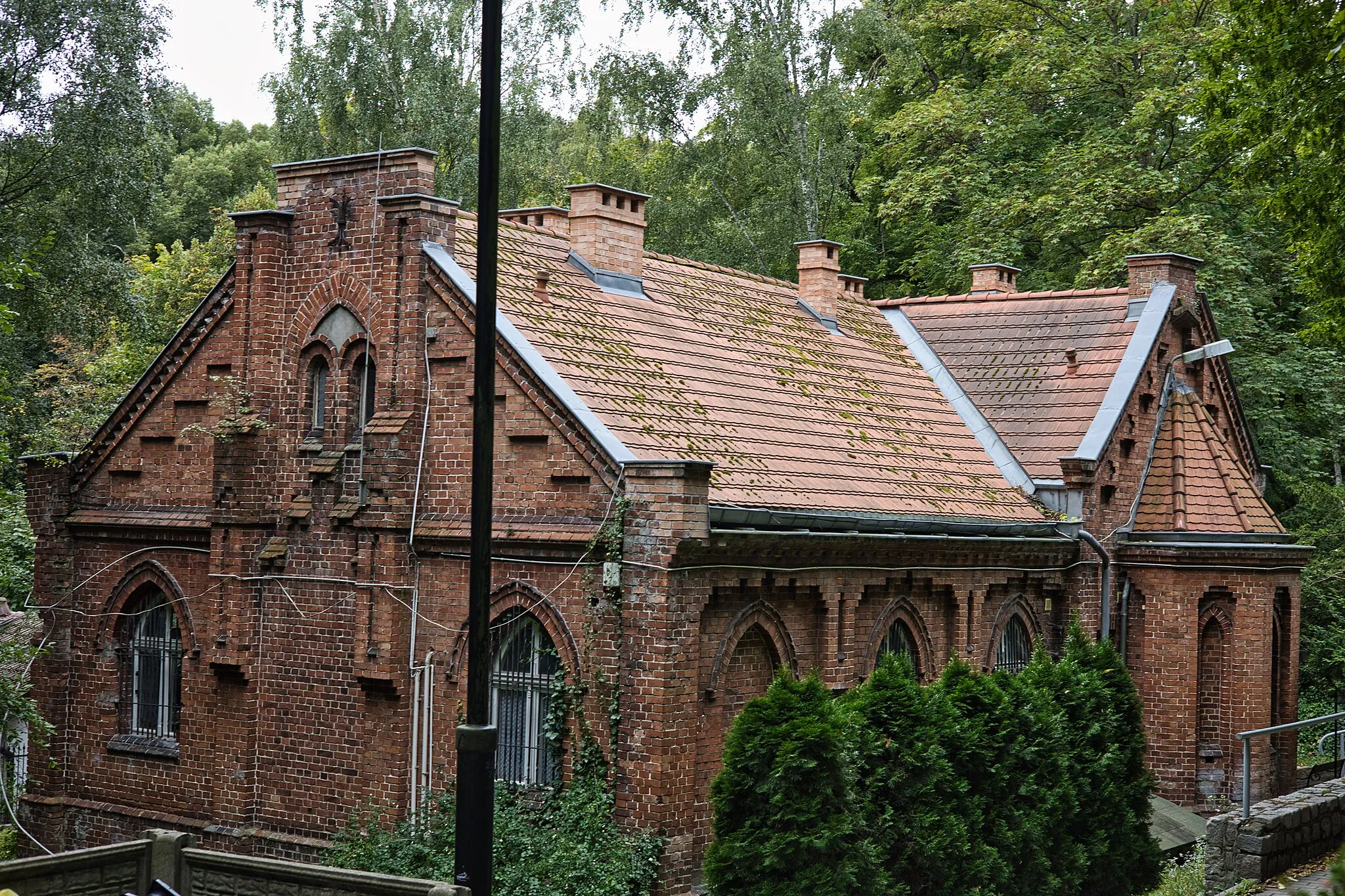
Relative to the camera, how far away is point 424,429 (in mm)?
15711

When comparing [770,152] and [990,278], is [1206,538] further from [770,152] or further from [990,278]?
[770,152]

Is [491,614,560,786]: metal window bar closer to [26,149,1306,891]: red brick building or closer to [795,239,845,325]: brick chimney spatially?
[26,149,1306,891]: red brick building

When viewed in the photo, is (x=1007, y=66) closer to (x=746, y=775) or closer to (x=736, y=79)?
(x=736, y=79)

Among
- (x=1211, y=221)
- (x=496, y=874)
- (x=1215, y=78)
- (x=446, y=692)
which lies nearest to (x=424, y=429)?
(x=446, y=692)

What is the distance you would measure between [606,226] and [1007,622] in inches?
288

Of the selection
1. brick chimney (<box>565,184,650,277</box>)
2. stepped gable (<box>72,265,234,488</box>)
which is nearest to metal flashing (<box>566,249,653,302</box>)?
brick chimney (<box>565,184,650,277</box>)

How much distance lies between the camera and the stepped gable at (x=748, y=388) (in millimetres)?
15750

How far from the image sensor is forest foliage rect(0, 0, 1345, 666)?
2489 cm

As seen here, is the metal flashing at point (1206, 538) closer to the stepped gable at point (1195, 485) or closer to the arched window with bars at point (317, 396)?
the stepped gable at point (1195, 485)

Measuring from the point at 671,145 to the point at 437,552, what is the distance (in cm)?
2200

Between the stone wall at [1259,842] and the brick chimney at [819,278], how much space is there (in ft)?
32.3

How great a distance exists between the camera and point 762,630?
1534 centimetres

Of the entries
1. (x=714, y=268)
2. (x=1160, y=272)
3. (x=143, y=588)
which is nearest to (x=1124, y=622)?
(x=1160, y=272)

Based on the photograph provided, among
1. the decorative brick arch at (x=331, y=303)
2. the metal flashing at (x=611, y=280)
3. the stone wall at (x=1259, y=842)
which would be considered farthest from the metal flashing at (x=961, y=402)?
the decorative brick arch at (x=331, y=303)
